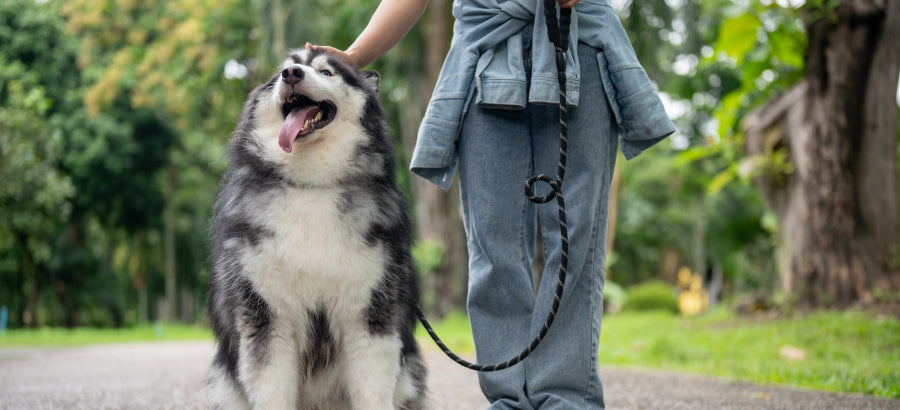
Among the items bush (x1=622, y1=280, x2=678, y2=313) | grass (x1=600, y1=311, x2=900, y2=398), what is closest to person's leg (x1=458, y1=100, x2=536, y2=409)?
grass (x1=600, y1=311, x2=900, y2=398)

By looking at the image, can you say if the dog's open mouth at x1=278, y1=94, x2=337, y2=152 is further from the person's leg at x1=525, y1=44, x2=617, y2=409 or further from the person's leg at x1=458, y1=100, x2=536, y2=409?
the person's leg at x1=525, y1=44, x2=617, y2=409

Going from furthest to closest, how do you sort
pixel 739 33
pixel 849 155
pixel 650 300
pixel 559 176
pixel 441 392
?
pixel 650 300, pixel 739 33, pixel 849 155, pixel 441 392, pixel 559 176

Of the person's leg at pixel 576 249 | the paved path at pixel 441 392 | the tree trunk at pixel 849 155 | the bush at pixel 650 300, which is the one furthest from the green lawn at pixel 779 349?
the bush at pixel 650 300

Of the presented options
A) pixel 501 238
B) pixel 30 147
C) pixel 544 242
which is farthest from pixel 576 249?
pixel 30 147

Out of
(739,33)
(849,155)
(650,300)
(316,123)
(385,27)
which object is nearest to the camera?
(316,123)

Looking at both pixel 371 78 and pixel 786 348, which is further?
pixel 786 348

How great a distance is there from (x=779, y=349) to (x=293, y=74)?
20.4ft

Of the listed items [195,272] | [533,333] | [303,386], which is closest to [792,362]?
[533,333]

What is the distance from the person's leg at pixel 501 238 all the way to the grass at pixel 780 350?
9.59 ft

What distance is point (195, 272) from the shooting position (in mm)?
34594

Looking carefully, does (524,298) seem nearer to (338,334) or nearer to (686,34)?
(338,334)

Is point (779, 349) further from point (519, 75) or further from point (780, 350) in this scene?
point (519, 75)

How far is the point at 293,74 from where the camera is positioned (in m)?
2.63

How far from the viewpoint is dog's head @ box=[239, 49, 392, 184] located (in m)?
2.67
